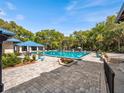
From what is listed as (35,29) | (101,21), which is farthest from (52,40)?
(101,21)

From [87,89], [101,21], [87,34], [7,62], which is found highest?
[101,21]

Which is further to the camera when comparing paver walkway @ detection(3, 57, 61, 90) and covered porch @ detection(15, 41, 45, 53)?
covered porch @ detection(15, 41, 45, 53)

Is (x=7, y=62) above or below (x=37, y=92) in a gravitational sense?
above

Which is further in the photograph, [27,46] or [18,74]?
[27,46]

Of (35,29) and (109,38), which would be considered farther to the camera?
(35,29)

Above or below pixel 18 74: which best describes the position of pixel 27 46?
above

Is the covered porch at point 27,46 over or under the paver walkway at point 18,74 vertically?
over

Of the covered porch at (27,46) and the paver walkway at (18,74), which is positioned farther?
the covered porch at (27,46)

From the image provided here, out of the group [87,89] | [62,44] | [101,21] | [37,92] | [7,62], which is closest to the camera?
[37,92]

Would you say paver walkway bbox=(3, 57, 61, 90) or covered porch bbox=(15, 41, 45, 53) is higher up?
covered porch bbox=(15, 41, 45, 53)

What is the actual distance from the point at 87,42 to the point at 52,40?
47.1ft

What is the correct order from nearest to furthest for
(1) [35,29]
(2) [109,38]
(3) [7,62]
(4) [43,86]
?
1. (4) [43,86]
2. (3) [7,62]
3. (2) [109,38]
4. (1) [35,29]

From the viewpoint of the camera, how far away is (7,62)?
13.4m

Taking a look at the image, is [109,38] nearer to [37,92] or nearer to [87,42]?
[87,42]
